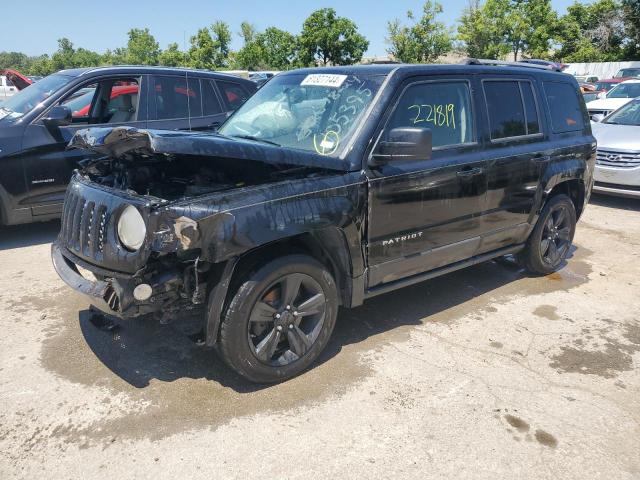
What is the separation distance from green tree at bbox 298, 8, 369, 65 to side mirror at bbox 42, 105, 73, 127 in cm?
3362

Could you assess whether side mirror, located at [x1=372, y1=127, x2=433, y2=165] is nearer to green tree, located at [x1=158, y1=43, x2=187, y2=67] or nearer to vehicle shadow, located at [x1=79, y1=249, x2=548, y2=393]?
vehicle shadow, located at [x1=79, y1=249, x2=548, y2=393]

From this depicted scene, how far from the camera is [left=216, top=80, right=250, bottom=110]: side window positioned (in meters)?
7.12

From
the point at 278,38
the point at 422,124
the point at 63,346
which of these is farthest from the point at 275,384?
the point at 278,38

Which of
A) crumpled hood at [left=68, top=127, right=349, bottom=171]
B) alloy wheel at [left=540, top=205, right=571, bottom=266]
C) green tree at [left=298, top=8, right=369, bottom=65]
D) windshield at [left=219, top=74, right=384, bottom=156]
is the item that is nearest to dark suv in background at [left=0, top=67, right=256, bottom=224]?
windshield at [left=219, top=74, right=384, bottom=156]

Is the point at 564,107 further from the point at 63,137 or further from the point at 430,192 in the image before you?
the point at 63,137

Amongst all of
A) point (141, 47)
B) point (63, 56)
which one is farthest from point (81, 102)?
point (63, 56)

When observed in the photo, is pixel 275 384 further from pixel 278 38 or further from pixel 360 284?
pixel 278 38

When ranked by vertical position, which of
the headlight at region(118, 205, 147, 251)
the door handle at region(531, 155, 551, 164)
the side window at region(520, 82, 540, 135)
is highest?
the side window at region(520, 82, 540, 135)

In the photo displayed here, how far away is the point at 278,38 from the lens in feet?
134

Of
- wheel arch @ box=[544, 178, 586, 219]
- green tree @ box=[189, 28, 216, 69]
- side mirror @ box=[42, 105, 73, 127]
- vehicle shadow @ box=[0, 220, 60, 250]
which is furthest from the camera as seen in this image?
green tree @ box=[189, 28, 216, 69]

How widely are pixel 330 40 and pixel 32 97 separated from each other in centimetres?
3388

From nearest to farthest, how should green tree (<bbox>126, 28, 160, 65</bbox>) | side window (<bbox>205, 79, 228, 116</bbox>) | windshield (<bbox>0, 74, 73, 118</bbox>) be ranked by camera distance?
windshield (<bbox>0, 74, 73, 118</bbox>) → side window (<bbox>205, 79, 228, 116</bbox>) → green tree (<bbox>126, 28, 160, 65</bbox>)

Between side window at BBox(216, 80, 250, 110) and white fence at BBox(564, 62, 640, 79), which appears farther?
white fence at BBox(564, 62, 640, 79)

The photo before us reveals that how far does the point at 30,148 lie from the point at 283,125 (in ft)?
11.2
